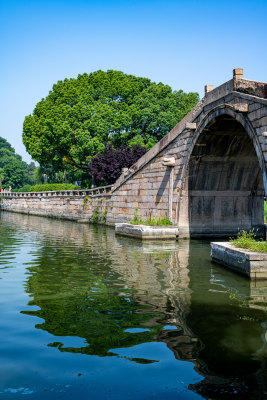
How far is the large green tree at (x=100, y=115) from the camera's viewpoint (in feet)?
114

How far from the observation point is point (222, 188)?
1772 centimetres

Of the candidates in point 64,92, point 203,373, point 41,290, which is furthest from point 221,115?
point 64,92

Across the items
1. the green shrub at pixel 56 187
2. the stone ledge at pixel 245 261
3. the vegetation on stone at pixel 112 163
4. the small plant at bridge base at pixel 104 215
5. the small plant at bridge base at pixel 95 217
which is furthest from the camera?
the green shrub at pixel 56 187

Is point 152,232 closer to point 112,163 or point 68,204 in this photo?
point 112,163

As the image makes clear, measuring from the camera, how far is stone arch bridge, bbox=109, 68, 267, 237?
15.9m

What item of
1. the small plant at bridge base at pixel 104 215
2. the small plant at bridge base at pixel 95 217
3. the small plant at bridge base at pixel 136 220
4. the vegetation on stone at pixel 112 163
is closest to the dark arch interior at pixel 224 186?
the small plant at bridge base at pixel 136 220

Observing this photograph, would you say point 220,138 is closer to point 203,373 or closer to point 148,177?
point 148,177

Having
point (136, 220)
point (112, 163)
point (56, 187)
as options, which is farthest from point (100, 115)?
point (136, 220)

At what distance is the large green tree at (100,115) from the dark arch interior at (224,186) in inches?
681

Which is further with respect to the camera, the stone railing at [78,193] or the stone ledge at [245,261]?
the stone railing at [78,193]

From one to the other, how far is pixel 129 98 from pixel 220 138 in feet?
77.3

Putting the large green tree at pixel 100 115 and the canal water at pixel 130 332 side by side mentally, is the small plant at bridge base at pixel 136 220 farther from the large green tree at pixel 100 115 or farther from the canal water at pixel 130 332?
the large green tree at pixel 100 115

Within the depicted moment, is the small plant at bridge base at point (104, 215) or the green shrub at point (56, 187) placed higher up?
the green shrub at point (56, 187)

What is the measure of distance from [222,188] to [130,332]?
13.1m
